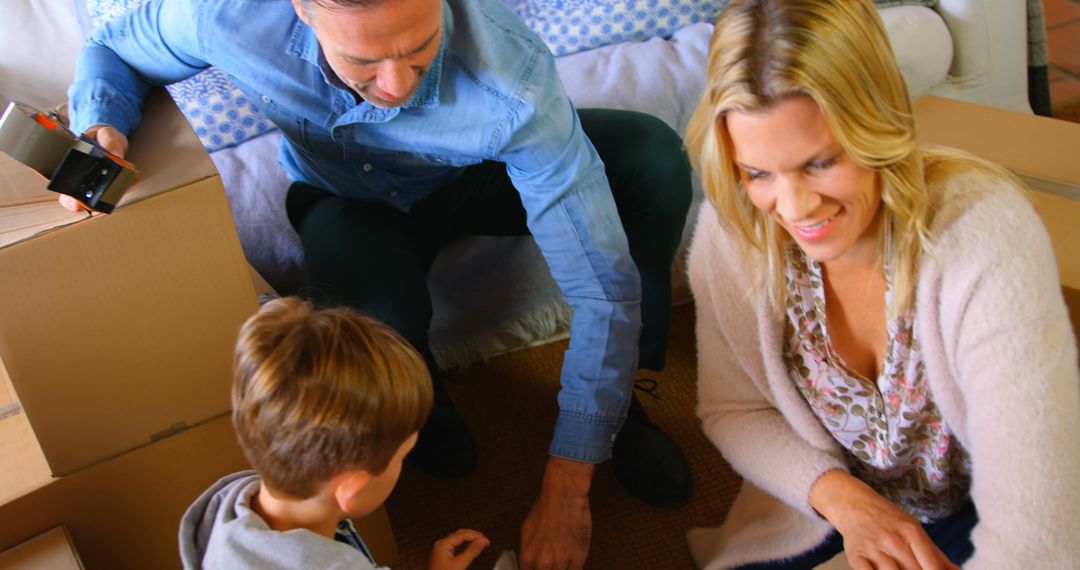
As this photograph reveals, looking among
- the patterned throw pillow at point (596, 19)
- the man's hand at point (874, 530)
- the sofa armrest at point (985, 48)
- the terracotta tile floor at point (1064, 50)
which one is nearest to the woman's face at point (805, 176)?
the man's hand at point (874, 530)

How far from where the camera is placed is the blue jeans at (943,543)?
3.03 ft

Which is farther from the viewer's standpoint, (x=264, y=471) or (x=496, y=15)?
(x=496, y=15)

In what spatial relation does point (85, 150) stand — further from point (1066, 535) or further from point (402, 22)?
point (1066, 535)

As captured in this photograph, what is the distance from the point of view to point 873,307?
90 cm

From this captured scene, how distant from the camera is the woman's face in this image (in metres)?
0.74

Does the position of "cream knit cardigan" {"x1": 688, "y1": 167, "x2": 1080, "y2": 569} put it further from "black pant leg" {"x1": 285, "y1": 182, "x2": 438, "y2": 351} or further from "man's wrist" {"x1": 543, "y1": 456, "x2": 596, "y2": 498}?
"black pant leg" {"x1": 285, "y1": 182, "x2": 438, "y2": 351}

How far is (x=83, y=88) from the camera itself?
1037mm

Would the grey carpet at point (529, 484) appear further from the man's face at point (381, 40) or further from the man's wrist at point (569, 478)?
the man's face at point (381, 40)

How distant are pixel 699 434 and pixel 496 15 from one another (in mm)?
735

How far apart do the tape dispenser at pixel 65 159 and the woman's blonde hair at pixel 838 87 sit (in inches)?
21.9

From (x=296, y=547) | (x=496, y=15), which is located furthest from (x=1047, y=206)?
(x=296, y=547)

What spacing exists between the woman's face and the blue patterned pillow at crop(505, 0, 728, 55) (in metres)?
0.91

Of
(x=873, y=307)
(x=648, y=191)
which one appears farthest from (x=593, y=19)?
(x=873, y=307)

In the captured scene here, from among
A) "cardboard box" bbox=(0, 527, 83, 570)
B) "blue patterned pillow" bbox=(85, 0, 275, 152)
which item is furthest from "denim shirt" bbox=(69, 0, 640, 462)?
"cardboard box" bbox=(0, 527, 83, 570)
